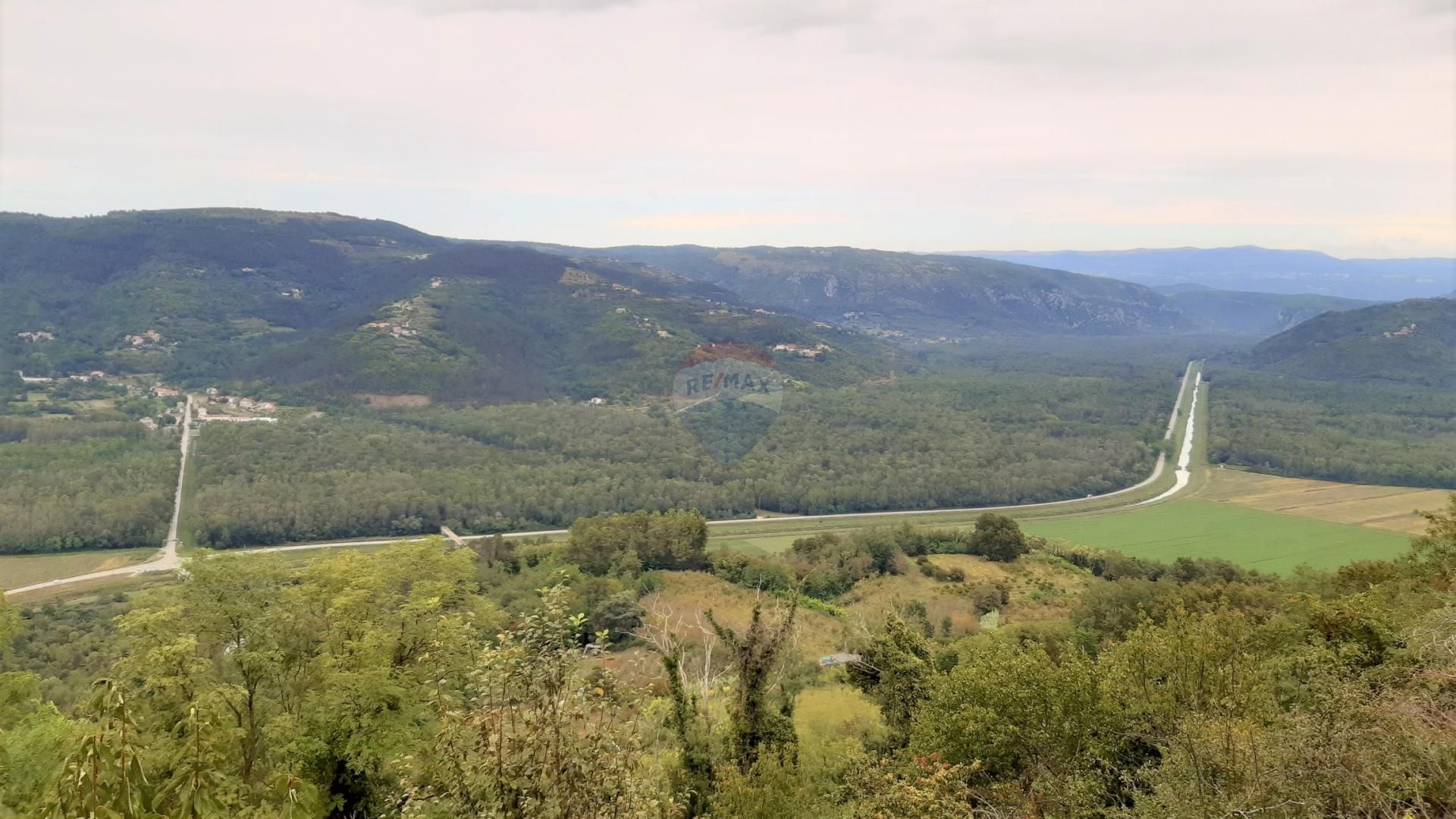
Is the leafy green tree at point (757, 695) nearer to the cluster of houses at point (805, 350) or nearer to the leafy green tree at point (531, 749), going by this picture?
the leafy green tree at point (531, 749)

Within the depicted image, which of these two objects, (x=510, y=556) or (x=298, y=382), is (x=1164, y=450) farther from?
(x=298, y=382)

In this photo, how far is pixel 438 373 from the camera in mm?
121938

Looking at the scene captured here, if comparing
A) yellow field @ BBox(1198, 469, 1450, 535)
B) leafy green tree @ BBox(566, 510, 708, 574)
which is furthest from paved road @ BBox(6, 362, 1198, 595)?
leafy green tree @ BBox(566, 510, 708, 574)

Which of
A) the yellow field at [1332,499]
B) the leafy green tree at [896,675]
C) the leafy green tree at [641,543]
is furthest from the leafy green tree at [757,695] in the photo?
the yellow field at [1332,499]

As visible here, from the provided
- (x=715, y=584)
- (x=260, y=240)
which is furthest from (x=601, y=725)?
(x=260, y=240)

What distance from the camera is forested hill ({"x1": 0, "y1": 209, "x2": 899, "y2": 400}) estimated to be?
12544 cm

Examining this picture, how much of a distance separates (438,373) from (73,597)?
72.5 meters

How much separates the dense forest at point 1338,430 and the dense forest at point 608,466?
1384cm

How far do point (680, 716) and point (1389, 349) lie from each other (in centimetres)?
22564

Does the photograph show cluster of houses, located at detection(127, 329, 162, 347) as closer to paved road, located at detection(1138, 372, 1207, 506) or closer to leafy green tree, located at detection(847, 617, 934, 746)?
leafy green tree, located at detection(847, 617, 934, 746)

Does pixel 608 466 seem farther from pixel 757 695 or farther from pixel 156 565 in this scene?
pixel 757 695

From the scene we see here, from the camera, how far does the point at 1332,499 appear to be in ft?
272

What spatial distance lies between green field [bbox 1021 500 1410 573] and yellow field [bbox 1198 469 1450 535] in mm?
3075

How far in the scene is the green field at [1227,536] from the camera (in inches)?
2493
